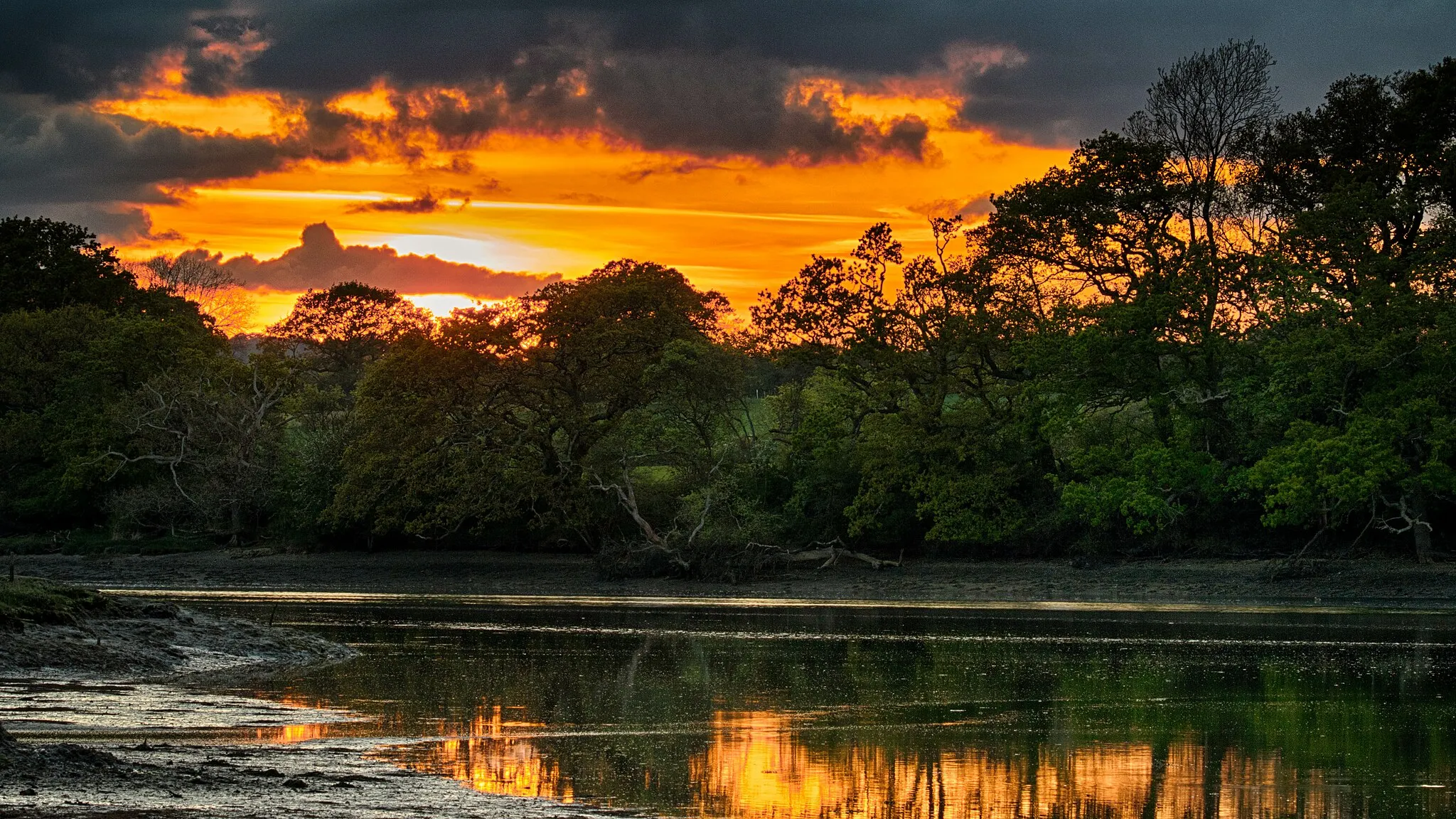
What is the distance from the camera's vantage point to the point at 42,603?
77.9 feet

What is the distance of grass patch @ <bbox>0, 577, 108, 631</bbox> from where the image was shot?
22.8 meters

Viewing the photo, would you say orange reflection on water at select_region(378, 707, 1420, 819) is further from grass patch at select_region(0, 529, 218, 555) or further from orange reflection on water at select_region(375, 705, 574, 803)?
grass patch at select_region(0, 529, 218, 555)

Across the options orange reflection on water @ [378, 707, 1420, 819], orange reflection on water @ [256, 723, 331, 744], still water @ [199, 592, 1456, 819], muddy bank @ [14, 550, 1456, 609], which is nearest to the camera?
orange reflection on water @ [378, 707, 1420, 819]

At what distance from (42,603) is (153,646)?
1760mm

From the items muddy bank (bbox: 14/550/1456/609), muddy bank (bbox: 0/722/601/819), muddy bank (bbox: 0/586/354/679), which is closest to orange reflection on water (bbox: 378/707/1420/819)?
muddy bank (bbox: 0/722/601/819)

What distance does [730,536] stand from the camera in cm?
5028

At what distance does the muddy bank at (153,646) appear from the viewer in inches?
861

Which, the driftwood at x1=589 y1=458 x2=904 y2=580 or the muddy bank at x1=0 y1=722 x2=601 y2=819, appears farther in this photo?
the driftwood at x1=589 y1=458 x2=904 y2=580

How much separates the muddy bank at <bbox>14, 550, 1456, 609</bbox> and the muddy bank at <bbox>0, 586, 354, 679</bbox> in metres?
20.4

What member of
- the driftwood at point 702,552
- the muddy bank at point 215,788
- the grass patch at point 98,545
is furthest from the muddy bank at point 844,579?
the muddy bank at point 215,788

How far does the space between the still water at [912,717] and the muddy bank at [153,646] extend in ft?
4.71

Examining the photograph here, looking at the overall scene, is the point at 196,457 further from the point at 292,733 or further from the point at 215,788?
the point at 215,788

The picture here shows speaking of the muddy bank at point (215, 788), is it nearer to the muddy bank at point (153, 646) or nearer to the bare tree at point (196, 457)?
the muddy bank at point (153, 646)

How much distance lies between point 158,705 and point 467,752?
4999mm
